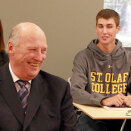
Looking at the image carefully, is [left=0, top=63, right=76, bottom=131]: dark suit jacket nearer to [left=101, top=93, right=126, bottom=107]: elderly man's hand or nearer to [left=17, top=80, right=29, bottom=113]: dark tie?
[left=17, top=80, right=29, bottom=113]: dark tie

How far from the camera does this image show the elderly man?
1.60 metres

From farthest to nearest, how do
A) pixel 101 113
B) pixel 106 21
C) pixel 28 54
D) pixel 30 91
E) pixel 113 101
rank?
pixel 106 21 → pixel 113 101 → pixel 101 113 → pixel 30 91 → pixel 28 54

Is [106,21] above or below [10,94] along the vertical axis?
above

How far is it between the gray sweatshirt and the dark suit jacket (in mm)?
1194

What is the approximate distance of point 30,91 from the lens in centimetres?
→ 171

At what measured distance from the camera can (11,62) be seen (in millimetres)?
1692

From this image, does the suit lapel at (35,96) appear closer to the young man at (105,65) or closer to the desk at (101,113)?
the desk at (101,113)

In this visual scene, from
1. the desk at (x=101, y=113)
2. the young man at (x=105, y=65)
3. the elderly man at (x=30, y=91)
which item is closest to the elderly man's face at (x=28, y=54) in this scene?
the elderly man at (x=30, y=91)

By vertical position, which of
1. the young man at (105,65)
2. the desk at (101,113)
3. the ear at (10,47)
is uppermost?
the ear at (10,47)

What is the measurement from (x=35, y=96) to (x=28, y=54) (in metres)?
0.27

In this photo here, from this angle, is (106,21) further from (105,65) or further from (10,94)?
(10,94)

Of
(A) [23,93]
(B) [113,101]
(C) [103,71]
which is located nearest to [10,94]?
(A) [23,93]

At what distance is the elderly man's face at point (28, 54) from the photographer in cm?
159

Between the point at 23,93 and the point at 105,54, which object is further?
the point at 105,54
